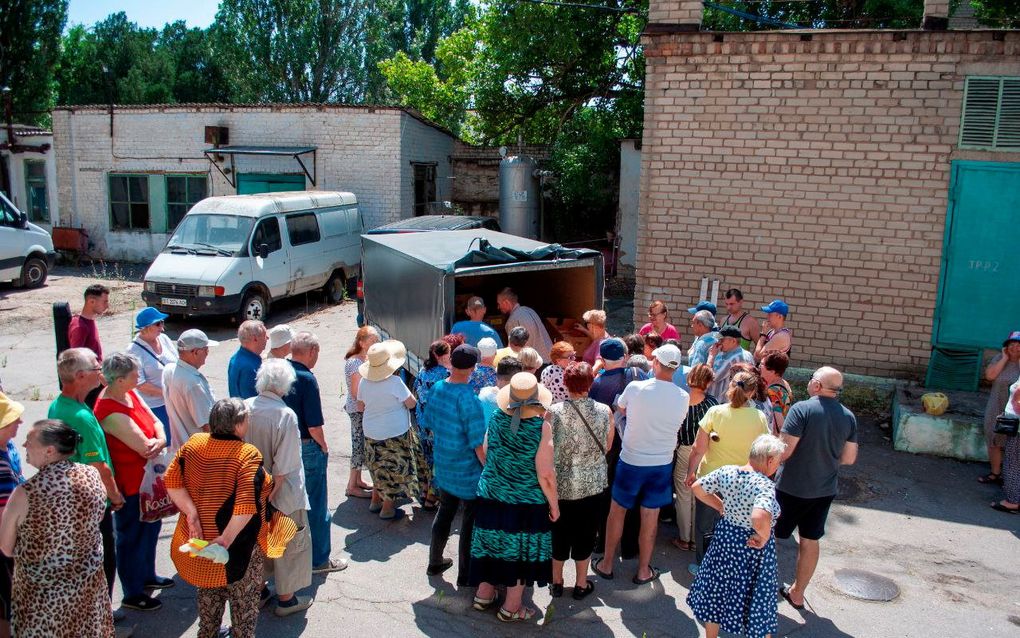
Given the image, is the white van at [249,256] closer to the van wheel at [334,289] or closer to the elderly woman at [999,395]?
the van wheel at [334,289]

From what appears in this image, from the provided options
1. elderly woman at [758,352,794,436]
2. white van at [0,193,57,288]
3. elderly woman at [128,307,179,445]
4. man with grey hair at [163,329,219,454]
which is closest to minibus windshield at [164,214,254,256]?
white van at [0,193,57,288]

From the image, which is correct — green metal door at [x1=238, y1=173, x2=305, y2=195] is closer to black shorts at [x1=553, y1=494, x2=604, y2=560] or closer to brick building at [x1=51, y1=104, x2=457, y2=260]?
brick building at [x1=51, y1=104, x2=457, y2=260]

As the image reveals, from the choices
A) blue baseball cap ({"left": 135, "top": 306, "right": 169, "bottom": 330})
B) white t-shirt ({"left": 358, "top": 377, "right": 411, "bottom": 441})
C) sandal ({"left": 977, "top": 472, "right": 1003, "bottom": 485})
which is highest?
A: blue baseball cap ({"left": 135, "top": 306, "right": 169, "bottom": 330})

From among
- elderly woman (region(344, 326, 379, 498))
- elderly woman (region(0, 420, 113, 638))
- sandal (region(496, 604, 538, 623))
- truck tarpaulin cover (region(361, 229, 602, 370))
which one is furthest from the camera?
truck tarpaulin cover (region(361, 229, 602, 370))

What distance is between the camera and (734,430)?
4738mm

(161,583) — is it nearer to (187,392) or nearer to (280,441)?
(187,392)

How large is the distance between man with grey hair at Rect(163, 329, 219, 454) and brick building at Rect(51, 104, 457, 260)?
40.1 feet

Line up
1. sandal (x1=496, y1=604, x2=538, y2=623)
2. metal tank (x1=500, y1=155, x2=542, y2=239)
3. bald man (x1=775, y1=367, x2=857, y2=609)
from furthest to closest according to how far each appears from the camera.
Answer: metal tank (x1=500, y1=155, x2=542, y2=239) → bald man (x1=775, y1=367, x2=857, y2=609) → sandal (x1=496, y1=604, x2=538, y2=623)

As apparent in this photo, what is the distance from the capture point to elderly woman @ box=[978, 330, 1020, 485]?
6664 mm

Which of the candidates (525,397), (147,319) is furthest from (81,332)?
(525,397)

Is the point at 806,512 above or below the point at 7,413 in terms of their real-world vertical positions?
below

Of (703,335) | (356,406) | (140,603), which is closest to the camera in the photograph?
(140,603)

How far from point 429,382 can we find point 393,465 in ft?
2.28

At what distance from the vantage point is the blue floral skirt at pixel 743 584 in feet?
13.2
